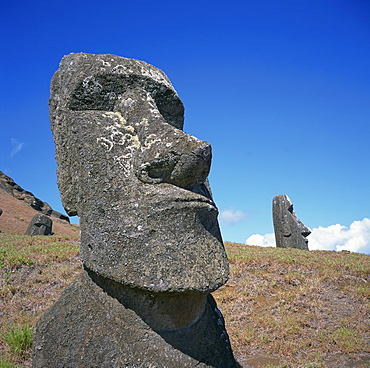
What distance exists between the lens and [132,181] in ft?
10.2

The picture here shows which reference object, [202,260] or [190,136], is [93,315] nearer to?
[202,260]

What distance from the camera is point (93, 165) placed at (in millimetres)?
3170

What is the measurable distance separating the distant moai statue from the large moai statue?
13.8m

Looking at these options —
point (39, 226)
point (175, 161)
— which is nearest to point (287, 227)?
point (39, 226)

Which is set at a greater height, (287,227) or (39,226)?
(287,227)

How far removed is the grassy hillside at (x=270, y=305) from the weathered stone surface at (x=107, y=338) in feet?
4.80

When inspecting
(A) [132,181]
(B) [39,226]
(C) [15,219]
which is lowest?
(A) [132,181]

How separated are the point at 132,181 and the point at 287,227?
1460 centimetres

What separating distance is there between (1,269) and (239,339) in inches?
238

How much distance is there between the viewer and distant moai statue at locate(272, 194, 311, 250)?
1652 cm

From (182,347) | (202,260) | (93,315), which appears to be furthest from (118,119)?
(182,347)

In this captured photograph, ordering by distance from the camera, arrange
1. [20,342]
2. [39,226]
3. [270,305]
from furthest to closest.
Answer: [39,226] → [270,305] → [20,342]

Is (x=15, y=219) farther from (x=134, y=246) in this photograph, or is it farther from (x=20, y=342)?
(x=134, y=246)

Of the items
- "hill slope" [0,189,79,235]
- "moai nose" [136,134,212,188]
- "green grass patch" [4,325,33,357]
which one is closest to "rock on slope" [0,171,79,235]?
"hill slope" [0,189,79,235]
